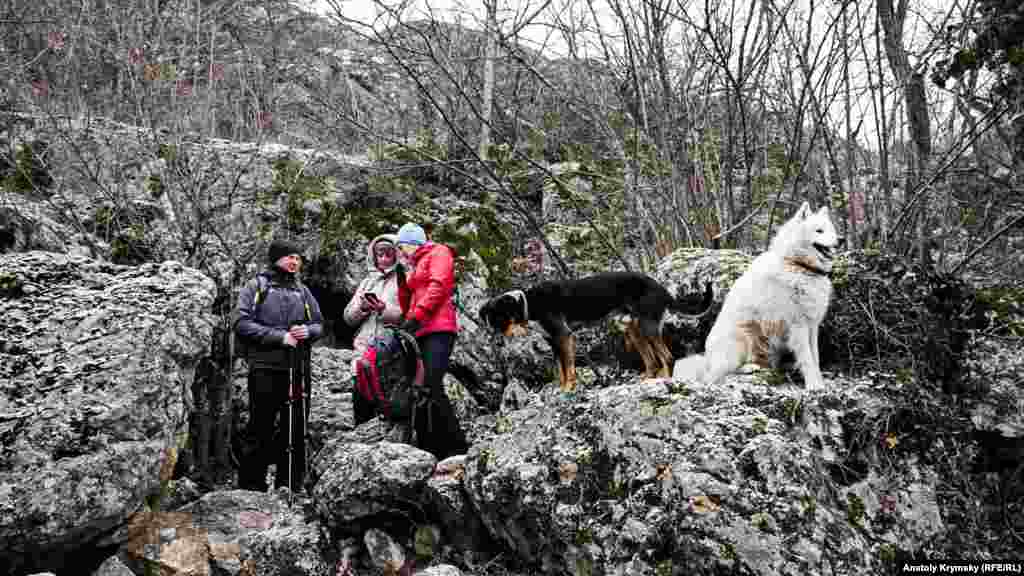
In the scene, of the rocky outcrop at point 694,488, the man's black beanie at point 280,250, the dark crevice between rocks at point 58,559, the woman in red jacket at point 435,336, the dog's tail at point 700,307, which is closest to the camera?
the rocky outcrop at point 694,488

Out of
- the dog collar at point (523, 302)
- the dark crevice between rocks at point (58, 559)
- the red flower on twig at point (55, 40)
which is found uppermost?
the red flower on twig at point (55, 40)

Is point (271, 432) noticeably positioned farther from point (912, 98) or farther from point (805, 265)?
point (912, 98)

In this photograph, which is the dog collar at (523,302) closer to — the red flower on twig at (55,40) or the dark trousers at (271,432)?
the dark trousers at (271,432)

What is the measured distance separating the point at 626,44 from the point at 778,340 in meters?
3.83

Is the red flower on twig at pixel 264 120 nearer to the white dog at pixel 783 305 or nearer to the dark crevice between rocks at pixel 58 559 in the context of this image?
the dark crevice between rocks at pixel 58 559

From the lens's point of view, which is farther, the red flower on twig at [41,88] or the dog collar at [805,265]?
the red flower on twig at [41,88]

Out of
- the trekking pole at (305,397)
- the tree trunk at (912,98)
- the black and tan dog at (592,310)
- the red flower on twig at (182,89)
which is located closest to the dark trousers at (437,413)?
the black and tan dog at (592,310)

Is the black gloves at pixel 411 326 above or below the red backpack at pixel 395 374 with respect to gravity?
above

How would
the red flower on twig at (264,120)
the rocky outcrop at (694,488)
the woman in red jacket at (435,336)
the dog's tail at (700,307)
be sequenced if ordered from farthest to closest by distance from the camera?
the red flower on twig at (264,120) → the dog's tail at (700,307) → the woman in red jacket at (435,336) → the rocky outcrop at (694,488)

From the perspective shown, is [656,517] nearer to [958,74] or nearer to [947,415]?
[947,415]

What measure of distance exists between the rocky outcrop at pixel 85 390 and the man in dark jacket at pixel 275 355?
37 centimetres

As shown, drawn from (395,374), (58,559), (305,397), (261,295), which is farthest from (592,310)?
(58,559)

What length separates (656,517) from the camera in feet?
9.66

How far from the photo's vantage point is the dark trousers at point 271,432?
5312 mm
